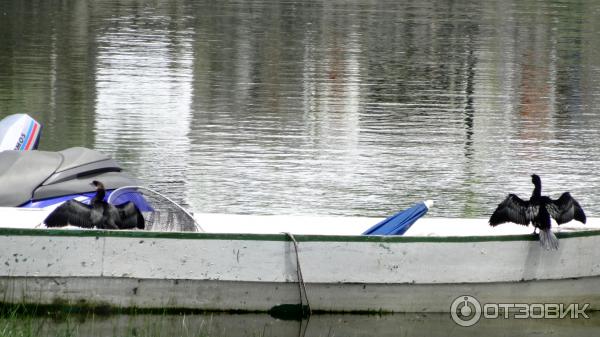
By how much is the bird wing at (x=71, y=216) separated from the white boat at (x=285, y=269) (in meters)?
0.27

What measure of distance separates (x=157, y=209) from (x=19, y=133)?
4.16 meters

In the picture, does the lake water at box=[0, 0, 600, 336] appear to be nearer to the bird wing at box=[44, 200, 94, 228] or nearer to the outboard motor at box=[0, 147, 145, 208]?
the bird wing at box=[44, 200, 94, 228]

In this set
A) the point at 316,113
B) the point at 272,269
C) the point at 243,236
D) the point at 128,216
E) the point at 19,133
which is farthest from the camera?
the point at 316,113

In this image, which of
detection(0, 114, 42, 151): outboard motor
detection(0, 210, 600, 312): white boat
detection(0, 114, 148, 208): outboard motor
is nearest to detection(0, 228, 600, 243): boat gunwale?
detection(0, 210, 600, 312): white boat

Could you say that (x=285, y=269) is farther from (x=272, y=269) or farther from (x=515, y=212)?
(x=515, y=212)

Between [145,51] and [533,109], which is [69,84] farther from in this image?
[533,109]

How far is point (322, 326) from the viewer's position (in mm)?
10172

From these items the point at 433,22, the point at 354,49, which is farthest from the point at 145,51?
the point at 433,22

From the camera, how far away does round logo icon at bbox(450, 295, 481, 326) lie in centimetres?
1029

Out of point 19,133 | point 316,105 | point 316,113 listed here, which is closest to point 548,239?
point 19,133

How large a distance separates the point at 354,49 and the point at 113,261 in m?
20.4

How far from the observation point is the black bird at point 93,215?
33.2 feet

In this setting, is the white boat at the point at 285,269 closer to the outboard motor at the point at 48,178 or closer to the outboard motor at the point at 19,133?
the outboard motor at the point at 48,178

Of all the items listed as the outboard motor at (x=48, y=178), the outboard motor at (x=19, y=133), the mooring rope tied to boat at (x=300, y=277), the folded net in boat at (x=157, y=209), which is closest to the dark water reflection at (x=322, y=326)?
the mooring rope tied to boat at (x=300, y=277)
